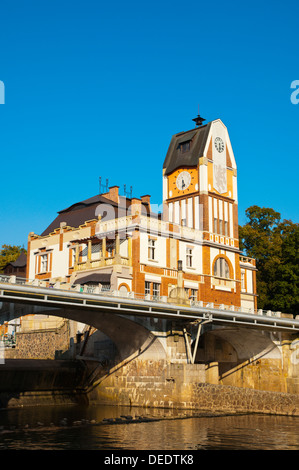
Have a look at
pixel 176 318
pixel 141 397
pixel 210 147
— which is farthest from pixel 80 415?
pixel 210 147

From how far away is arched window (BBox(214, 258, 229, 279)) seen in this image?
5808cm

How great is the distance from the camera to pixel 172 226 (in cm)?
5438

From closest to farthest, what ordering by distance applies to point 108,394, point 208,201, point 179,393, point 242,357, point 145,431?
1. point 145,431
2. point 179,393
3. point 108,394
4. point 242,357
5. point 208,201

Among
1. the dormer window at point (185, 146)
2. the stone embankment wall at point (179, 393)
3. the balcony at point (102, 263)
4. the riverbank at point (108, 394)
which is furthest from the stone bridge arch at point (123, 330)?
the dormer window at point (185, 146)

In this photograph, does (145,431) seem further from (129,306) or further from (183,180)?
(183,180)

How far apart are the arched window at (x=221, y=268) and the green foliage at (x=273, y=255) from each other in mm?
8466

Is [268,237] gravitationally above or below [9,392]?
above

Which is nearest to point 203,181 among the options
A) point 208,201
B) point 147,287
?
point 208,201

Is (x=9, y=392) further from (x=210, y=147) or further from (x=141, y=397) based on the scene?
(x=210, y=147)

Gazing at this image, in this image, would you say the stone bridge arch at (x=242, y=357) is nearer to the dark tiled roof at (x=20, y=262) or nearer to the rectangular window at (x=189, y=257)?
the rectangular window at (x=189, y=257)

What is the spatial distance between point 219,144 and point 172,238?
505 inches

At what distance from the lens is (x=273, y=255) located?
71125 mm

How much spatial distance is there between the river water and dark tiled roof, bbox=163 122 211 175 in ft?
90.3
